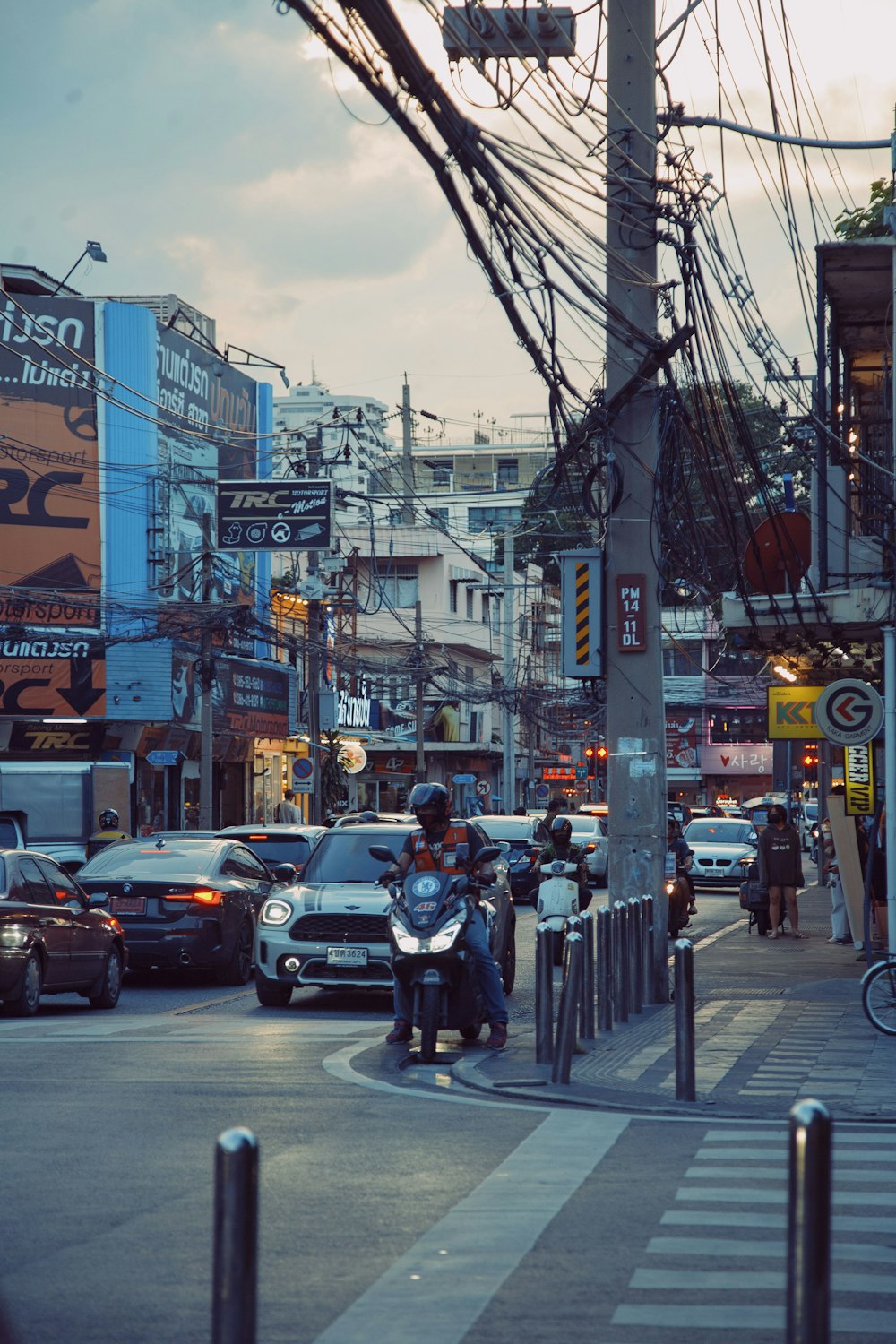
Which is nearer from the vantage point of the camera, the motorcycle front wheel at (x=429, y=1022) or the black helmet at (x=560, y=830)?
the motorcycle front wheel at (x=429, y=1022)

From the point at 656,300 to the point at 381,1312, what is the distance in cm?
1250

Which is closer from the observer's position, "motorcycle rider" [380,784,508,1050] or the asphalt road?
the asphalt road

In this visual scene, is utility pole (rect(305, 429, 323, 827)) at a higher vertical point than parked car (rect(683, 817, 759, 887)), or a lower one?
higher

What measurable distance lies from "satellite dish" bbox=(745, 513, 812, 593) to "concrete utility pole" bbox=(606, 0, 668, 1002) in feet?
8.44

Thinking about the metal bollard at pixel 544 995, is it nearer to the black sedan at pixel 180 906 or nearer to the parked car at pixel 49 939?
the parked car at pixel 49 939

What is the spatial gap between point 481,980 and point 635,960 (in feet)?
10.3

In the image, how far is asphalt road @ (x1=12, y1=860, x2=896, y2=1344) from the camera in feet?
19.6

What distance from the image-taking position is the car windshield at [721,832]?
4372 cm

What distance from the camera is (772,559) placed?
20.3 metres

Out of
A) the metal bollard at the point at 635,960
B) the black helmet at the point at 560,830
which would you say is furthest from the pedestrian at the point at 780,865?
the metal bollard at the point at 635,960

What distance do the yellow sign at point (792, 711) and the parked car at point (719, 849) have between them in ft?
51.4

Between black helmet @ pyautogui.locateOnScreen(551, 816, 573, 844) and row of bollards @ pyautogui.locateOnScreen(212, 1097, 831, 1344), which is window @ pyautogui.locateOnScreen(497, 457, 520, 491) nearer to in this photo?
black helmet @ pyautogui.locateOnScreen(551, 816, 573, 844)

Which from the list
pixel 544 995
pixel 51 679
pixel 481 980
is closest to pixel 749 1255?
pixel 544 995

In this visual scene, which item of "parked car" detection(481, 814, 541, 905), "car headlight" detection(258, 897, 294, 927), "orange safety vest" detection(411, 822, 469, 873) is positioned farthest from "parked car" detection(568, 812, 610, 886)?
"orange safety vest" detection(411, 822, 469, 873)
